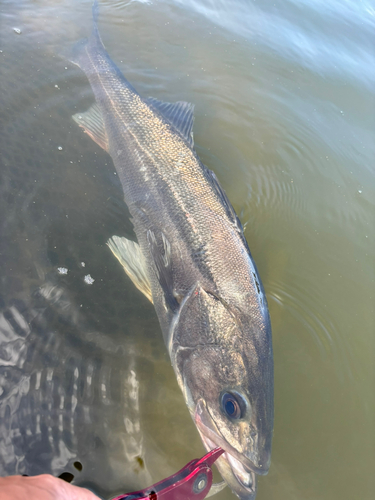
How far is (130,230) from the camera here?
3.11m

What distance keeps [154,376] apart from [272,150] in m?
3.20

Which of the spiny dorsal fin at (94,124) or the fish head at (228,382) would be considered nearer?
the fish head at (228,382)

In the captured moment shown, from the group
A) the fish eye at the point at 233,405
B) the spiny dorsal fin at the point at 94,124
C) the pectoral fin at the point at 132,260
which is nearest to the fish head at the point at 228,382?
the fish eye at the point at 233,405

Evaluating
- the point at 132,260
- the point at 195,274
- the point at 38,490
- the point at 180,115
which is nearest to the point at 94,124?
the point at 180,115

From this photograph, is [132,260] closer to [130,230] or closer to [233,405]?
[130,230]

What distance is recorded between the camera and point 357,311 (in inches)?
126

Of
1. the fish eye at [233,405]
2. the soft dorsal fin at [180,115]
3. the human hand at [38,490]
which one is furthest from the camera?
the soft dorsal fin at [180,115]

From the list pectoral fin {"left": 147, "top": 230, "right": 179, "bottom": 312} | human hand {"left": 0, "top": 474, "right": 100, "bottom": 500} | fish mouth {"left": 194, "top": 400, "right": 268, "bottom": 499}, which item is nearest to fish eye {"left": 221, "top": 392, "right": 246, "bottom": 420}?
fish mouth {"left": 194, "top": 400, "right": 268, "bottom": 499}

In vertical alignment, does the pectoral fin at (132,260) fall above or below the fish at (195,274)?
below

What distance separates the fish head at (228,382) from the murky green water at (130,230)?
1.28ft

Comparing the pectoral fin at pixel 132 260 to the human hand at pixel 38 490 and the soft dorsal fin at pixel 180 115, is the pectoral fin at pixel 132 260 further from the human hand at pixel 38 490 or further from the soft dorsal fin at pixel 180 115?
the human hand at pixel 38 490

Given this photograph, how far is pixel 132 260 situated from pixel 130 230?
0.46 meters

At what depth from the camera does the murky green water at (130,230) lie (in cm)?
218

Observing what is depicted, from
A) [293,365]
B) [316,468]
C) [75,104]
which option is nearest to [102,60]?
[75,104]
